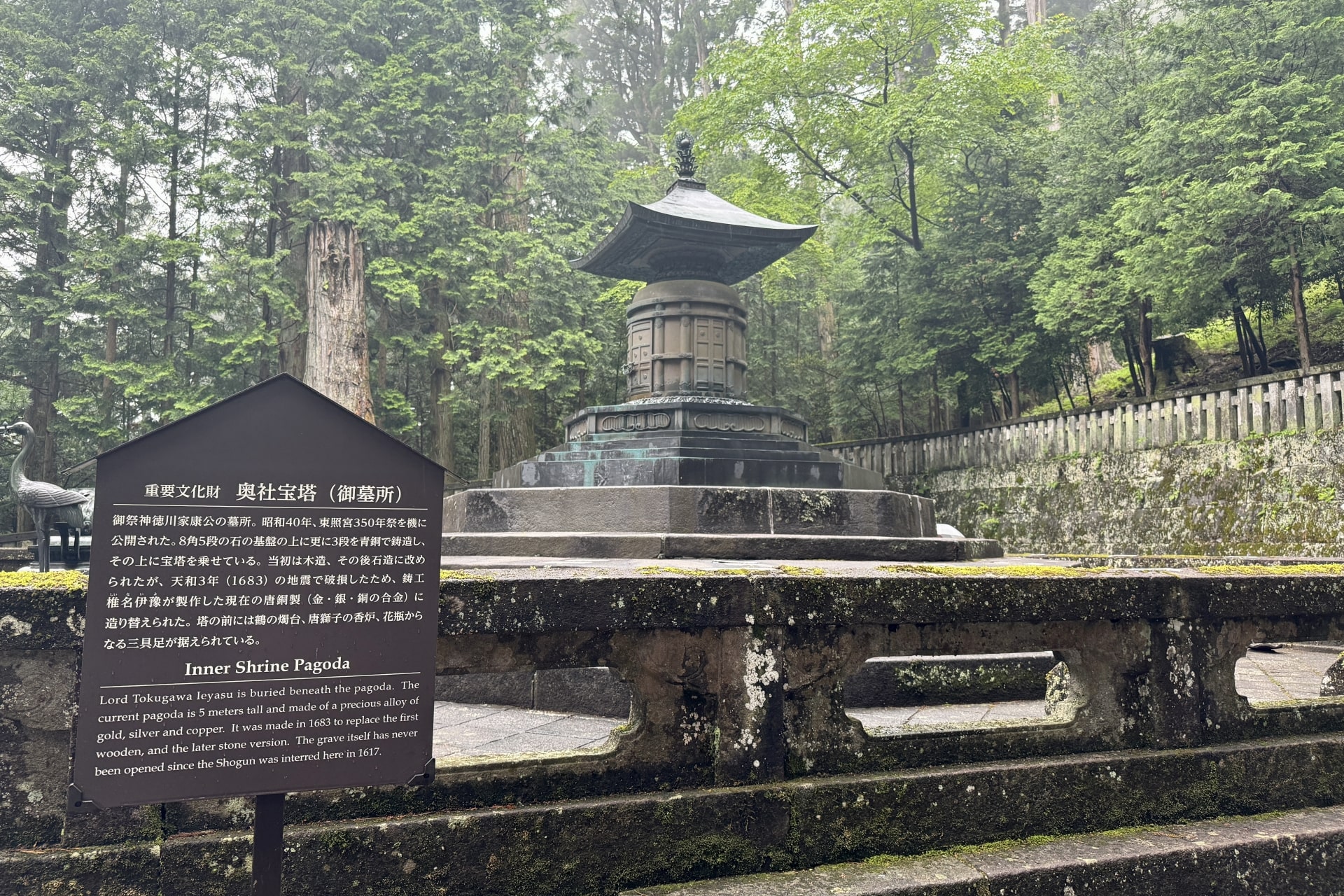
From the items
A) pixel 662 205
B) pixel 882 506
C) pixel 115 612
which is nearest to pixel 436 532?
pixel 115 612

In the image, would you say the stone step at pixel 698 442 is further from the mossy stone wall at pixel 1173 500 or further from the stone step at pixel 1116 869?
the mossy stone wall at pixel 1173 500

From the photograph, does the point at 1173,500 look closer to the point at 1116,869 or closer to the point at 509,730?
the point at 1116,869

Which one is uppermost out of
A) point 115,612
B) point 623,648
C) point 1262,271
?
point 1262,271

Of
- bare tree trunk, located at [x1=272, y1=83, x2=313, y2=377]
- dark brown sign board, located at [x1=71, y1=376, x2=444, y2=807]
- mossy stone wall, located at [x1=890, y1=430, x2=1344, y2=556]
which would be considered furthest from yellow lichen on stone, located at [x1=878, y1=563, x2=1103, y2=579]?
bare tree trunk, located at [x1=272, y1=83, x2=313, y2=377]

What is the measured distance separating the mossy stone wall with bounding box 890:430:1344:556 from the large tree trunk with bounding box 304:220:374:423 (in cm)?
1274

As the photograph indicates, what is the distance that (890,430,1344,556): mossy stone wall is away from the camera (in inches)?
400

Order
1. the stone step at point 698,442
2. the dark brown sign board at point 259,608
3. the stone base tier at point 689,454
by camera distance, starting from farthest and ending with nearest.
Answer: the stone step at point 698,442 < the stone base tier at point 689,454 < the dark brown sign board at point 259,608

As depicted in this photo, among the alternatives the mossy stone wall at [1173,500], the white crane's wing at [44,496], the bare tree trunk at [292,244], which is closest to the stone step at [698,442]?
the white crane's wing at [44,496]

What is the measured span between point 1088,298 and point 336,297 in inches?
591

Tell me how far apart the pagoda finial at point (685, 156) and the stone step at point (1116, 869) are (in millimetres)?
8962

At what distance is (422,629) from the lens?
74.3 inches

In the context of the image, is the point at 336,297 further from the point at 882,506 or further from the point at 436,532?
the point at 436,532

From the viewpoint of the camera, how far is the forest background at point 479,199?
52.2 ft

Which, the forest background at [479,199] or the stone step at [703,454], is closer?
the stone step at [703,454]
